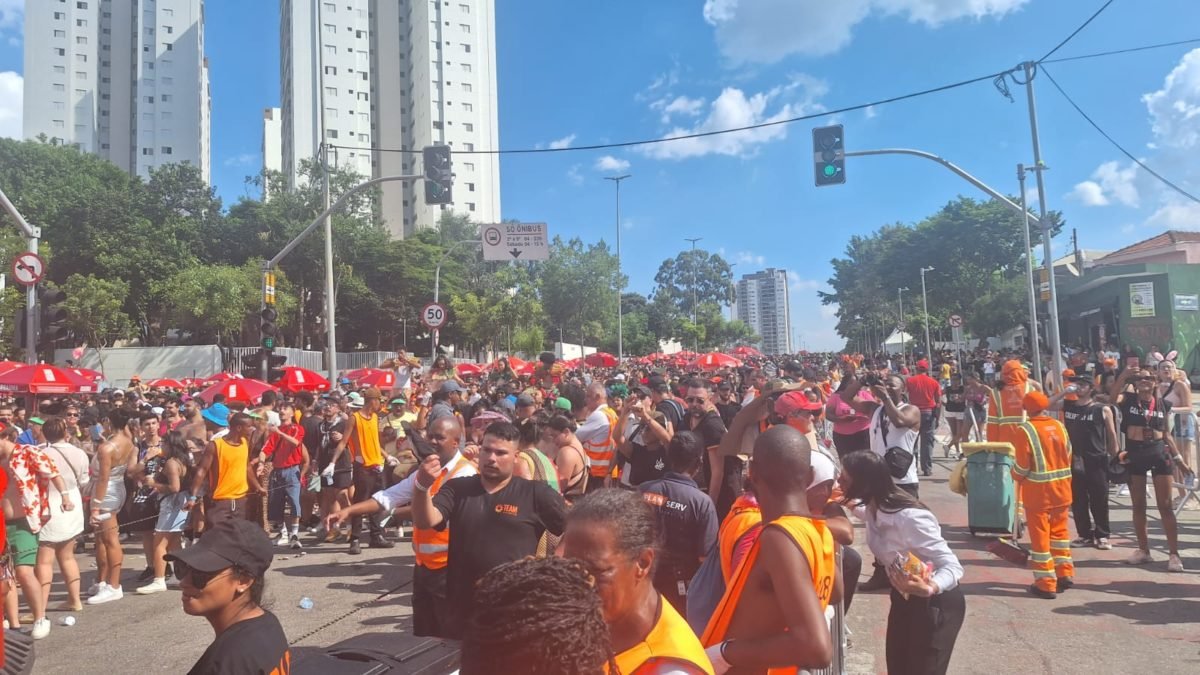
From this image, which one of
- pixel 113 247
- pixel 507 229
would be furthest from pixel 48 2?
pixel 507 229

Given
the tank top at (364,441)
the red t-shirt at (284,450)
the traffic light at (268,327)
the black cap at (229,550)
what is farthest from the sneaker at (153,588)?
the traffic light at (268,327)

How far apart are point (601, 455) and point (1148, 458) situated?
5.14 meters

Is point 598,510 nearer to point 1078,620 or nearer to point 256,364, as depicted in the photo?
point 1078,620

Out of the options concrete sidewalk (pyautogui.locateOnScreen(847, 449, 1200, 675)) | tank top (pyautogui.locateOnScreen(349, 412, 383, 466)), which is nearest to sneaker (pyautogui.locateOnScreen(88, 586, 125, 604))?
tank top (pyautogui.locateOnScreen(349, 412, 383, 466))

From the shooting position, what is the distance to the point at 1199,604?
19.5 feet

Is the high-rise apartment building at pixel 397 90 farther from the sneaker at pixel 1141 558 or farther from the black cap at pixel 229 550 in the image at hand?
the black cap at pixel 229 550

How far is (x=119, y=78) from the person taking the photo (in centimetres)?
9281

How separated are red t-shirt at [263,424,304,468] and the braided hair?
9038mm

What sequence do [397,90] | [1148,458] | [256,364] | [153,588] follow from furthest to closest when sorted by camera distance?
[397,90]
[256,364]
[153,588]
[1148,458]

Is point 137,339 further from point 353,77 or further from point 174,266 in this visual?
point 353,77

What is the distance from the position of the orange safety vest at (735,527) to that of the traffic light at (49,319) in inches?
390

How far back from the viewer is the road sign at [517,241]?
22453 mm

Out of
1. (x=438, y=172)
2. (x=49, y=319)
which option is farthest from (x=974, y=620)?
(x=438, y=172)

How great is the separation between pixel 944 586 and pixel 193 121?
109495mm
